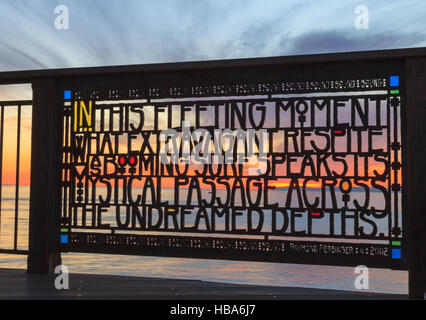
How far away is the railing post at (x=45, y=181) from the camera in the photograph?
6676mm

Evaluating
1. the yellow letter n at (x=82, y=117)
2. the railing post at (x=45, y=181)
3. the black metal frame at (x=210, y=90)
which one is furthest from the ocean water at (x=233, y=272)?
the yellow letter n at (x=82, y=117)

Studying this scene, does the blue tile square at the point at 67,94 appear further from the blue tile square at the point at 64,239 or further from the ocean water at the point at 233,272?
the ocean water at the point at 233,272

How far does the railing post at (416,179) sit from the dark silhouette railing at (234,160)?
0.04ft

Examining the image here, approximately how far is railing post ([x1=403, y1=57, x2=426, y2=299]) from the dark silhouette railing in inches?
0.5

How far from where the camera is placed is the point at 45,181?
6.67m

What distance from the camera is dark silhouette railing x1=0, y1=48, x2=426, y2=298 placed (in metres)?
5.65

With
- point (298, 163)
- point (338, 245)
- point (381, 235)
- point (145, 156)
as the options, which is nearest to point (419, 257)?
point (381, 235)

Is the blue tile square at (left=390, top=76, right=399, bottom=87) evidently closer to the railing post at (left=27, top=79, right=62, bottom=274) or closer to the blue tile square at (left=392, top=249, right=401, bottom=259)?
the blue tile square at (left=392, top=249, right=401, bottom=259)

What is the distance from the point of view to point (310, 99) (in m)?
5.95

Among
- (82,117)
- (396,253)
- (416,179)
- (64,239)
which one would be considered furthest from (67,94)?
(396,253)

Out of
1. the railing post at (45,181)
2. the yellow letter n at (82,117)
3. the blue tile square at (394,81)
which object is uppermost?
the blue tile square at (394,81)

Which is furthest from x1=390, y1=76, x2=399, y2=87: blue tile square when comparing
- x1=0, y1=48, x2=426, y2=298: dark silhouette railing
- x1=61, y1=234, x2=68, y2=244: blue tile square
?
x1=61, y1=234, x2=68, y2=244: blue tile square

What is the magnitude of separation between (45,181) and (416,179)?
5.02m

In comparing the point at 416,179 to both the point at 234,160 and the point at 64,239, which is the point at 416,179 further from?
the point at 64,239
